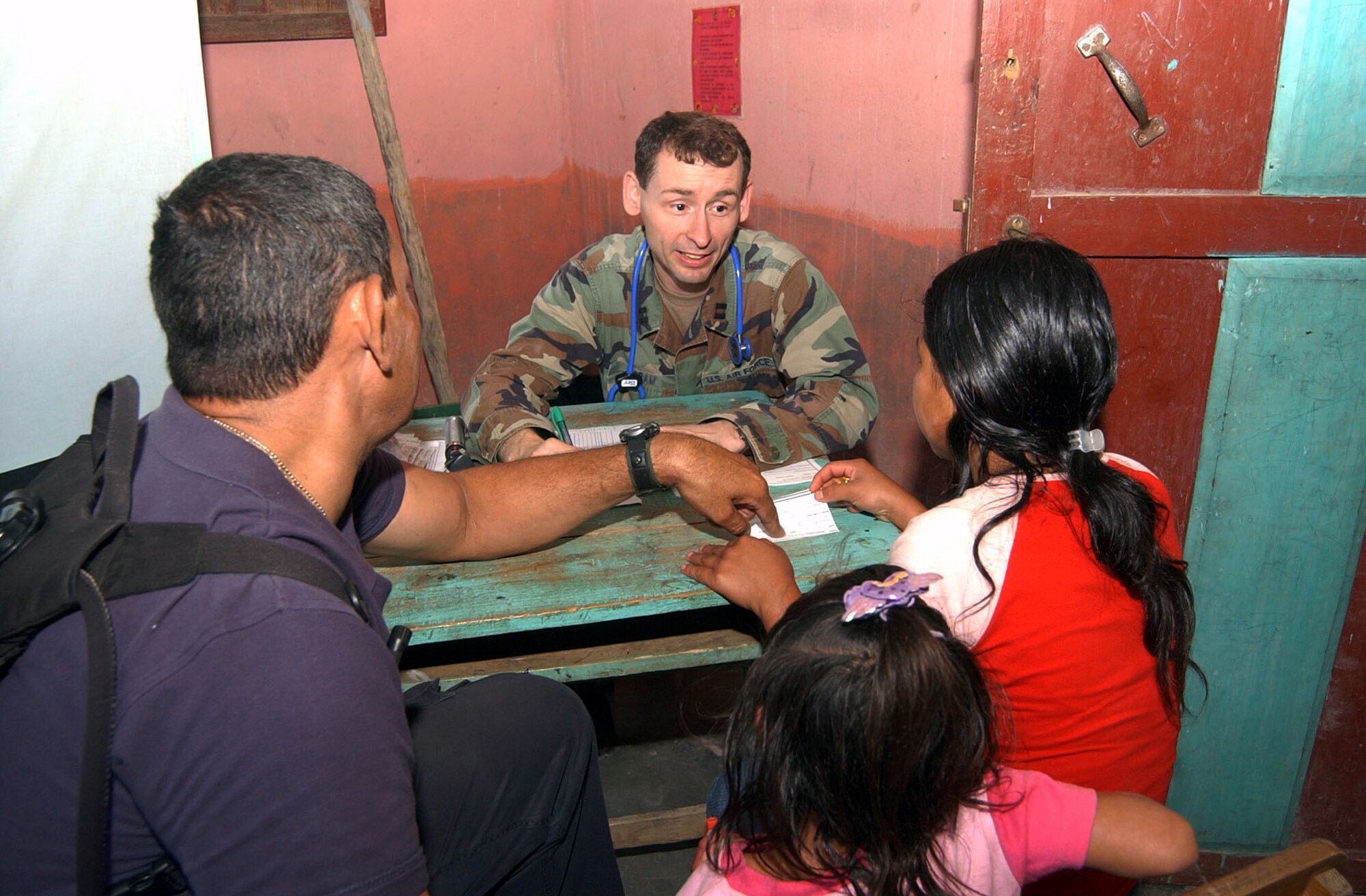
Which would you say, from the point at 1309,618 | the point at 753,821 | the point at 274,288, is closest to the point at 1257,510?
the point at 1309,618

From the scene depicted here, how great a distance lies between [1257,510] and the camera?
208cm

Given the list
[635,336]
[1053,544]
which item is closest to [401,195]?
[635,336]

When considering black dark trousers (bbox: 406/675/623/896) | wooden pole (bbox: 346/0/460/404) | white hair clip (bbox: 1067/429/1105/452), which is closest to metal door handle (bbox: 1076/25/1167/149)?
white hair clip (bbox: 1067/429/1105/452)

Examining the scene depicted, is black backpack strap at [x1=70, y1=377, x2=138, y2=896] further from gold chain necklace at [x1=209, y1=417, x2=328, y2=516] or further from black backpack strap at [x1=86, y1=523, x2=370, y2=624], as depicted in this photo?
gold chain necklace at [x1=209, y1=417, x2=328, y2=516]

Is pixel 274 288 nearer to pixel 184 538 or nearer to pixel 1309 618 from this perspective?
pixel 184 538

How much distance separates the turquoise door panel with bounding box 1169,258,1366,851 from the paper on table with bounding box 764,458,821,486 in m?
0.84

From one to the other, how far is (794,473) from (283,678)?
1410 mm

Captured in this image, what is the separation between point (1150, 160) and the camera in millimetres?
1896

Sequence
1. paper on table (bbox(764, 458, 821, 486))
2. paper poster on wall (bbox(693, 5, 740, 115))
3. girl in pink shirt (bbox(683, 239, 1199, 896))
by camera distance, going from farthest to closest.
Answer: paper poster on wall (bbox(693, 5, 740, 115))
paper on table (bbox(764, 458, 821, 486))
girl in pink shirt (bbox(683, 239, 1199, 896))

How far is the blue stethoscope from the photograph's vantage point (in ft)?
9.24

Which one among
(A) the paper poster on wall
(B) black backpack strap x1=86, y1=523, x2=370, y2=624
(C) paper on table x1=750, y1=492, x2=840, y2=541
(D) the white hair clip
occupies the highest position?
(A) the paper poster on wall

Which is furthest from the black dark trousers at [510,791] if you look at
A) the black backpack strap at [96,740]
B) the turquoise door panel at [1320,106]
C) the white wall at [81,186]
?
the white wall at [81,186]

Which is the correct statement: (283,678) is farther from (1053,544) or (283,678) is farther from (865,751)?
(1053,544)

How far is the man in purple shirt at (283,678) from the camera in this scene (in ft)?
3.01
